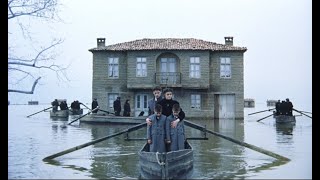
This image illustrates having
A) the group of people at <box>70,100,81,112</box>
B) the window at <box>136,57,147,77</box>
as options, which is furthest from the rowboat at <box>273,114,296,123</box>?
the group of people at <box>70,100,81,112</box>

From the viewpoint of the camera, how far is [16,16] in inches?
726

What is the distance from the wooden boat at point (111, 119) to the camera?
100 feet

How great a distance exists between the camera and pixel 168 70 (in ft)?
130

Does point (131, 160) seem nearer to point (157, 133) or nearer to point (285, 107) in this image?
point (157, 133)

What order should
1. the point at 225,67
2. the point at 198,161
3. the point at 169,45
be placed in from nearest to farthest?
the point at 198,161
the point at 225,67
the point at 169,45

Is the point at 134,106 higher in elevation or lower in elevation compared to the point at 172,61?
lower

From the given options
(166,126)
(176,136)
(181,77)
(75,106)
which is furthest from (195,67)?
(166,126)

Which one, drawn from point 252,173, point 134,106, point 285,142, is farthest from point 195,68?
point 252,173

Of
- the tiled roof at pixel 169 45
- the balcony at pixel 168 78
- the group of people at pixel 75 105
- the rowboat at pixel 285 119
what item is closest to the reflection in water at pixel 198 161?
the rowboat at pixel 285 119

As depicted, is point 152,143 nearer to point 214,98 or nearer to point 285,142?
point 285,142

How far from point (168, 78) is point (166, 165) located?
27.2 m

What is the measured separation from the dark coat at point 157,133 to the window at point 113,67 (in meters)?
27.2

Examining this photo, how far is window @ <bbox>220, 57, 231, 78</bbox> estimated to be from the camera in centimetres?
3972
